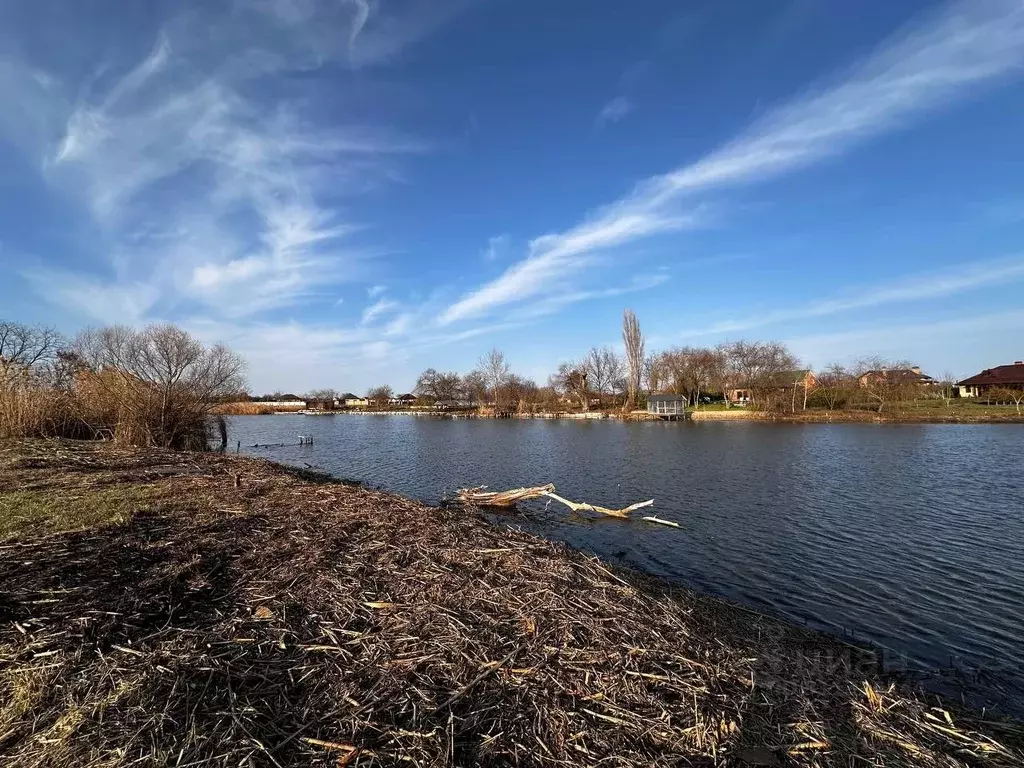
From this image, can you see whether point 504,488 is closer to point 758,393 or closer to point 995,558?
point 995,558

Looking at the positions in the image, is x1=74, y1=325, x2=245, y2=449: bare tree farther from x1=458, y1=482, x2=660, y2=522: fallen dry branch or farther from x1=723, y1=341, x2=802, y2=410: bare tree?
x1=723, y1=341, x2=802, y2=410: bare tree

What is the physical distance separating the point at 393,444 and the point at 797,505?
114 feet

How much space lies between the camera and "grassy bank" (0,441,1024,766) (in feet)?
10.5

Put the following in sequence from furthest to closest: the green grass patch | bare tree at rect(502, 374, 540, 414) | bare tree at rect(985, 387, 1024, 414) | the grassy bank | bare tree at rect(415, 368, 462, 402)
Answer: bare tree at rect(415, 368, 462, 402) → bare tree at rect(502, 374, 540, 414) → bare tree at rect(985, 387, 1024, 414) → the green grass patch → the grassy bank

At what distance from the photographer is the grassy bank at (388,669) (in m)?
3.20

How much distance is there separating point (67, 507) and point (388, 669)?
305 inches

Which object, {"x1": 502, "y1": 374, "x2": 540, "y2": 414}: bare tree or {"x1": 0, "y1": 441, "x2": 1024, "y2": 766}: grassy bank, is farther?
{"x1": 502, "y1": 374, "x2": 540, "y2": 414}: bare tree

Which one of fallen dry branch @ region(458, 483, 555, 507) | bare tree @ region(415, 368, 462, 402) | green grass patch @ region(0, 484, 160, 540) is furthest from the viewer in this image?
bare tree @ region(415, 368, 462, 402)

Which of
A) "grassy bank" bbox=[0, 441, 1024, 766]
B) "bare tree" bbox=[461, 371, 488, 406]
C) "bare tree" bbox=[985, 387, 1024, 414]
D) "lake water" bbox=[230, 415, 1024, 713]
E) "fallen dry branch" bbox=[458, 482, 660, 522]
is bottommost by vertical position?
"lake water" bbox=[230, 415, 1024, 713]

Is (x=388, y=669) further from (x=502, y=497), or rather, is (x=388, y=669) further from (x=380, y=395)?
(x=380, y=395)

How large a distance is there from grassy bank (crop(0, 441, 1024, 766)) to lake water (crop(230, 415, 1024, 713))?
10.2 ft

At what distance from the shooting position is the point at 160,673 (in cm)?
365

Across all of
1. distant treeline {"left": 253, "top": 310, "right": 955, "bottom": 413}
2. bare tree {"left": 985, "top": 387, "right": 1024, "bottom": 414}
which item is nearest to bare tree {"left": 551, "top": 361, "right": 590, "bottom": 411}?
distant treeline {"left": 253, "top": 310, "right": 955, "bottom": 413}

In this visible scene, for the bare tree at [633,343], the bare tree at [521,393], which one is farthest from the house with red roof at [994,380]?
the bare tree at [521,393]
